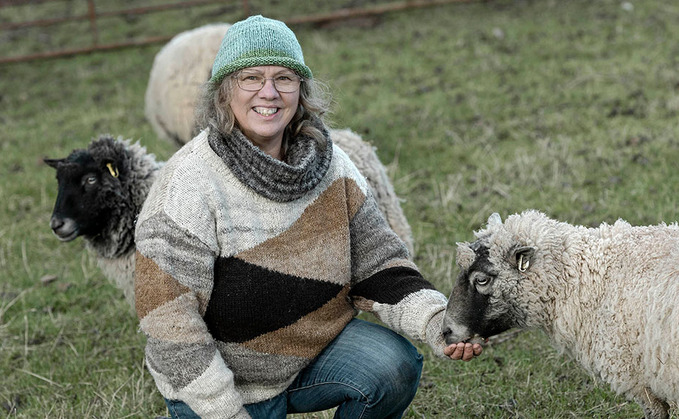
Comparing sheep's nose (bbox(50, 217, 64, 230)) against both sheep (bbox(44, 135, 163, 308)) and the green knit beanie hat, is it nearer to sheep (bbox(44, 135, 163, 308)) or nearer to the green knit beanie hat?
sheep (bbox(44, 135, 163, 308))

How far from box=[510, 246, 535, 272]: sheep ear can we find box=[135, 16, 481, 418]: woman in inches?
12.2

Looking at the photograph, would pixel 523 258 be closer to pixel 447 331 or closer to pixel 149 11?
pixel 447 331

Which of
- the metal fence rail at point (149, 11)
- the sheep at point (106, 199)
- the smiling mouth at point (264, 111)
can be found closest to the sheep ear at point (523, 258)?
the smiling mouth at point (264, 111)

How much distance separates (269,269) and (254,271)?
2.0 inches

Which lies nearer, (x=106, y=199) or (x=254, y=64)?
(x=254, y=64)

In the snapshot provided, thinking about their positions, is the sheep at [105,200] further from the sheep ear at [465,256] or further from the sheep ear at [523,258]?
the sheep ear at [523,258]

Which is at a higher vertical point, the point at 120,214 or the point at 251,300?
the point at 251,300

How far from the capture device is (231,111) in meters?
2.65

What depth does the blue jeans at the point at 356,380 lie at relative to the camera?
2670 mm

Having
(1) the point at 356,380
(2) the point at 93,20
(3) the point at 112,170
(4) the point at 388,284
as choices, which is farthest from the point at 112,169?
(2) the point at 93,20

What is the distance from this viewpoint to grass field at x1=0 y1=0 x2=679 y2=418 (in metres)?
3.62

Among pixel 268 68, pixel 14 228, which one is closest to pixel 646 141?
pixel 268 68

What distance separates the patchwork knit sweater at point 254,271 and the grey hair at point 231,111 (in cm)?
6

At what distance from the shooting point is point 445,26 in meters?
9.87
